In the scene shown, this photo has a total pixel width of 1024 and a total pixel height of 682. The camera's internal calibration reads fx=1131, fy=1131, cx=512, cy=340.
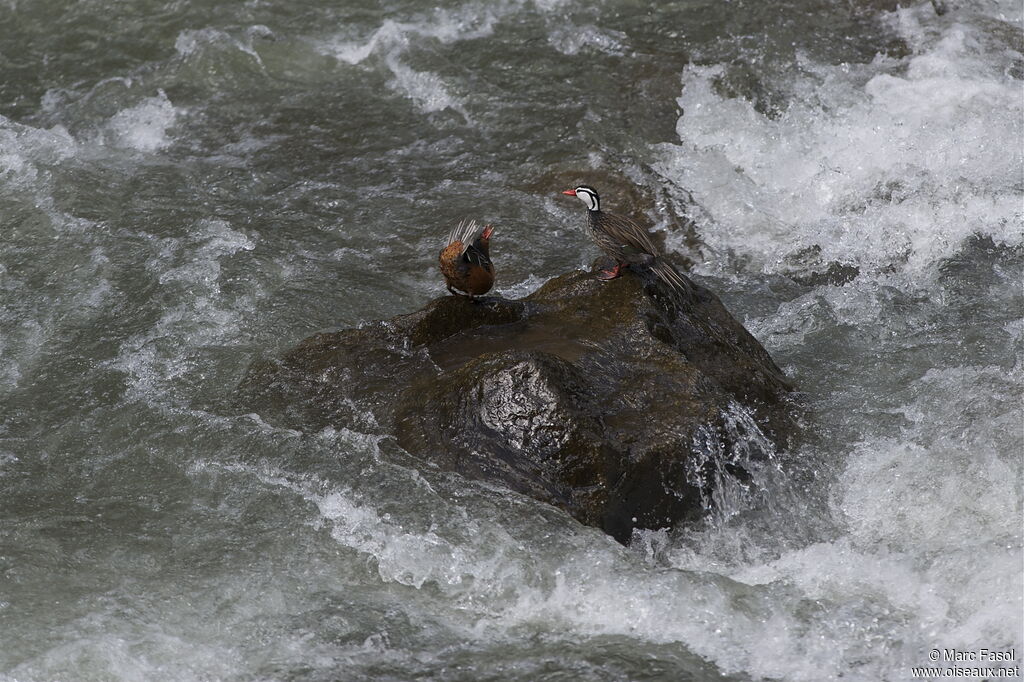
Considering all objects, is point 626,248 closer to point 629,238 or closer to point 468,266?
point 629,238

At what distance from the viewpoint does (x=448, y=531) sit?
4.36 m

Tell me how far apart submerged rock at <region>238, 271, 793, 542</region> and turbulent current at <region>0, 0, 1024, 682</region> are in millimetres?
148

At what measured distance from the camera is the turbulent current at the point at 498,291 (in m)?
4.04

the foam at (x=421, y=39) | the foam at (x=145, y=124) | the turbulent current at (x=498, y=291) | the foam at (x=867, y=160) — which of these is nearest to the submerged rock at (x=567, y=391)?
the turbulent current at (x=498, y=291)

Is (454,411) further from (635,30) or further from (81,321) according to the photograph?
(635,30)

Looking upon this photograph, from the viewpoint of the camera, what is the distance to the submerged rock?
14.0ft

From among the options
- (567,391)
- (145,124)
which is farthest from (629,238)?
(145,124)

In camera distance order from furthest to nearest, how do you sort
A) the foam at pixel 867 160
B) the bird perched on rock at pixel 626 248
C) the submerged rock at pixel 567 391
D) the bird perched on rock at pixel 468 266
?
the foam at pixel 867 160 < the bird perched on rock at pixel 626 248 < the bird perched on rock at pixel 468 266 < the submerged rock at pixel 567 391

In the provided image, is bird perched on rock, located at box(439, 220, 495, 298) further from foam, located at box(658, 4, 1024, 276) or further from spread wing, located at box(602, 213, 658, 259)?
foam, located at box(658, 4, 1024, 276)

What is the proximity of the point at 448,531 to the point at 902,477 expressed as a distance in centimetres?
188

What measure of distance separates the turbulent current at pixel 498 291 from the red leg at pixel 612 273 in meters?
1.00

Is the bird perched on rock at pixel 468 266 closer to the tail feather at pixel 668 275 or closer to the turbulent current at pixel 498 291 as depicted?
the tail feather at pixel 668 275

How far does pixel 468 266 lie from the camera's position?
16.4 feet

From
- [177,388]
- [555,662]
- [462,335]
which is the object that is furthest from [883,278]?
[177,388]
